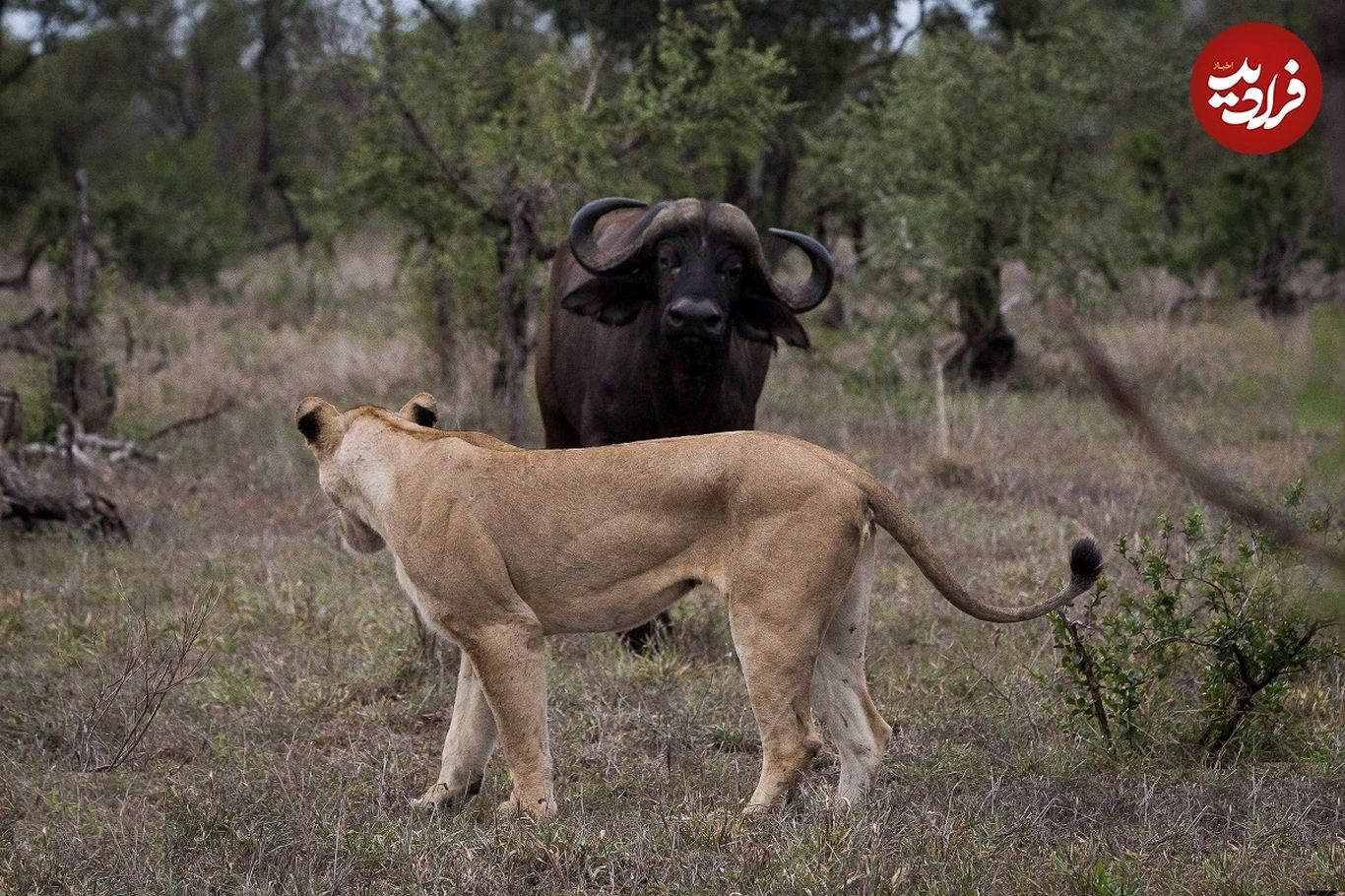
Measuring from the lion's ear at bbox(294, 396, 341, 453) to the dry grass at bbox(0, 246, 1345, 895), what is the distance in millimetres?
979

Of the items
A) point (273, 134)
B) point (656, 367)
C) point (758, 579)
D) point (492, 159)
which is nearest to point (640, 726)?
point (758, 579)

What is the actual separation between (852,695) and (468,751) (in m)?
1.11

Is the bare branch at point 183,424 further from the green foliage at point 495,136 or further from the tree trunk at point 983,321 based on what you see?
the tree trunk at point 983,321

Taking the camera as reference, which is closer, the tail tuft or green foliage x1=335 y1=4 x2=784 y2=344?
the tail tuft

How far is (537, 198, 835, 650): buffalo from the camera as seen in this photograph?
6.86 meters

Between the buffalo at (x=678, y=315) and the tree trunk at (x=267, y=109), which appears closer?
the buffalo at (x=678, y=315)

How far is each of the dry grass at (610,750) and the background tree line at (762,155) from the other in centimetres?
322

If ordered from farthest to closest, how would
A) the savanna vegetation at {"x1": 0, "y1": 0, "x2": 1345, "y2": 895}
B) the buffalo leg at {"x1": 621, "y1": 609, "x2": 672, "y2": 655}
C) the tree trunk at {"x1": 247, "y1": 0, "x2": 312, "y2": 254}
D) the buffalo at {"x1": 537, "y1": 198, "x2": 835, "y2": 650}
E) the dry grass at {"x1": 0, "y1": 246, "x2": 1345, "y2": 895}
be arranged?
the tree trunk at {"x1": 247, "y1": 0, "x2": 312, "y2": 254}, the buffalo at {"x1": 537, "y1": 198, "x2": 835, "y2": 650}, the buffalo leg at {"x1": 621, "y1": 609, "x2": 672, "y2": 655}, the savanna vegetation at {"x1": 0, "y1": 0, "x2": 1345, "y2": 895}, the dry grass at {"x1": 0, "y1": 246, "x2": 1345, "y2": 895}

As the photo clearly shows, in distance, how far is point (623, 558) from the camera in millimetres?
4590

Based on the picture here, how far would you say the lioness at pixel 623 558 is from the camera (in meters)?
4.41

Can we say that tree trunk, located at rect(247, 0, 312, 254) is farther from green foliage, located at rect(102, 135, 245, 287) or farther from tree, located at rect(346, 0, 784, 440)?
tree, located at rect(346, 0, 784, 440)

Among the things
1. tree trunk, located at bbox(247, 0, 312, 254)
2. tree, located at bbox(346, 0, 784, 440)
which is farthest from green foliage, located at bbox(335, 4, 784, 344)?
tree trunk, located at bbox(247, 0, 312, 254)

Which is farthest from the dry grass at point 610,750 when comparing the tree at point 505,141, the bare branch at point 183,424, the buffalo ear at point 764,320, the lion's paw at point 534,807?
the tree at point 505,141

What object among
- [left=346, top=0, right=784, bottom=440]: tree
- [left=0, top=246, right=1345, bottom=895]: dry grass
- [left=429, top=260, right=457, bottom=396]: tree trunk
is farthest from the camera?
[left=429, top=260, right=457, bottom=396]: tree trunk
